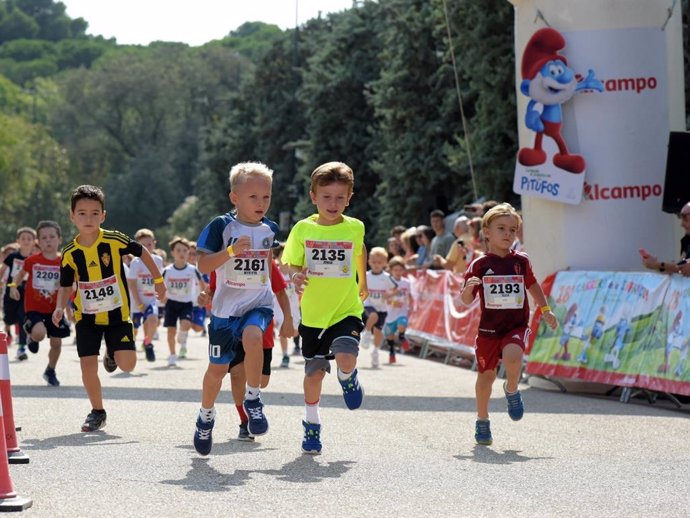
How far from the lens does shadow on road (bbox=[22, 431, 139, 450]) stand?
9.63m

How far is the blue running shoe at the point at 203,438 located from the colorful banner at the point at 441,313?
10065 mm

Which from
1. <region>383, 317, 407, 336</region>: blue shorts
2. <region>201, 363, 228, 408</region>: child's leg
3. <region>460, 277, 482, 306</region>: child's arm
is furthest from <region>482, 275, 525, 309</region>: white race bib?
<region>383, 317, 407, 336</region>: blue shorts

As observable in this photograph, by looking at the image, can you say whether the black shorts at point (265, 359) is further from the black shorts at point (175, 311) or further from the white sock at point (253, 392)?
the black shorts at point (175, 311)

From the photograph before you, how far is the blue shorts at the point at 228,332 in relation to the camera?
9.18 metres

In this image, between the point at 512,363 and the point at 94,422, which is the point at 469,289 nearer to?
the point at 512,363

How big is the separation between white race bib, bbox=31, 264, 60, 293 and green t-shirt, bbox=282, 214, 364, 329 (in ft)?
19.1

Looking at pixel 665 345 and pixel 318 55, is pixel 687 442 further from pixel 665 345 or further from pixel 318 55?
pixel 318 55

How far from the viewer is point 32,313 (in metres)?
Answer: 15.2

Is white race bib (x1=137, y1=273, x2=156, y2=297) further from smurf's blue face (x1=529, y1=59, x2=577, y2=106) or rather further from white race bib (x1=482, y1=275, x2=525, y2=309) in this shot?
white race bib (x1=482, y1=275, x2=525, y2=309)

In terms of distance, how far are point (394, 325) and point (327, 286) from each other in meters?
11.9

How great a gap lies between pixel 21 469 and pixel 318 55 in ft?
152

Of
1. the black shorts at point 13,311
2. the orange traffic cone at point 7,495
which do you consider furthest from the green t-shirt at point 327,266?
the black shorts at point 13,311

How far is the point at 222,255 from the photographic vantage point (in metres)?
8.95

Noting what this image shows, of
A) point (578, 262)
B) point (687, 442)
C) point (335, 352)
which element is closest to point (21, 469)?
point (335, 352)
